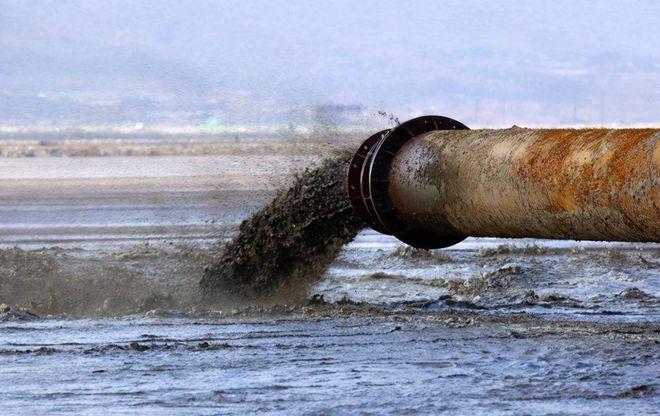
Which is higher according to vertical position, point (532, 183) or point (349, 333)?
point (532, 183)

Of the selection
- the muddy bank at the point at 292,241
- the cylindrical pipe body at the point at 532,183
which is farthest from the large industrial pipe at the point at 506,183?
the muddy bank at the point at 292,241

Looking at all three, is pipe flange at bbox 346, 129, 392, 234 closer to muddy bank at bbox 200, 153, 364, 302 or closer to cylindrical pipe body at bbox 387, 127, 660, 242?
cylindrical pipe body at bbox 387, 127, 660, 242

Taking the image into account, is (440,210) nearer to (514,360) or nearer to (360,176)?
(360,176)

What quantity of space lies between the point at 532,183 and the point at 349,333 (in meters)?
1.46

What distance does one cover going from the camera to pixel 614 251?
12.7 metres

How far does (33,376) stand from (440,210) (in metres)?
3.01

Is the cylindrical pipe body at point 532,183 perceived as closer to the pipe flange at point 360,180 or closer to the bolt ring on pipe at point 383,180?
the bolt ring on pipe at point 383,180

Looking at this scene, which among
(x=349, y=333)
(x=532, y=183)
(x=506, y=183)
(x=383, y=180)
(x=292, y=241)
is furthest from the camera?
(x=292, y=241)

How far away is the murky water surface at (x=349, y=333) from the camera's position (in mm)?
6016

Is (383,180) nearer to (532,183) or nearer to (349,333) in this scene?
(349,333)

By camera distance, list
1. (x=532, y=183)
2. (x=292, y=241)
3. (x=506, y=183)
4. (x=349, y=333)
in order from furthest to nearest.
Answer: (x=292, y=241) → (x=349, y=333) → (x=506, y=183) → (x=532, y=183)

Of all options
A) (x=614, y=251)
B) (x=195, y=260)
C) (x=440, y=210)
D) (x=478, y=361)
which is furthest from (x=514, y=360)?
(x=614, y=251)

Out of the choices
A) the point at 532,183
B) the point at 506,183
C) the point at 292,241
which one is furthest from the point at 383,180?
the point at 532,183

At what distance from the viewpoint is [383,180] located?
8836mm
